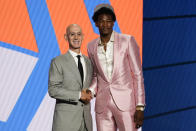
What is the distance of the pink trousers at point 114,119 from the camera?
2.10 m

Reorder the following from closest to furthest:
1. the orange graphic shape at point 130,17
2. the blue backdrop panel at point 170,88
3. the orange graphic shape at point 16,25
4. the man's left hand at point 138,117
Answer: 1. the man's left hand at point 138,117
2. the orange graphic shape at point 16,25
3. the orange graphic shape at point 130,17
4. the blue backdrop panel at point 170,88

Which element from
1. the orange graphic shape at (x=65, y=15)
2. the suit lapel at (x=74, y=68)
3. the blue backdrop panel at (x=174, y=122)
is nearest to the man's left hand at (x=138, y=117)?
the suit lapel at (x=74, y=68)

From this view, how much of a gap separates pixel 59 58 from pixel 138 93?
0.67 metres

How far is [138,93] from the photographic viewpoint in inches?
83.2

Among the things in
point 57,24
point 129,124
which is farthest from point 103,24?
point 57,24

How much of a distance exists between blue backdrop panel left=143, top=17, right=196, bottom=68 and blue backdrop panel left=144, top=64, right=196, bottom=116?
128 mm

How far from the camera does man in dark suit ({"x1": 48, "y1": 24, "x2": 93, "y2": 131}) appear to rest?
83.7 inches

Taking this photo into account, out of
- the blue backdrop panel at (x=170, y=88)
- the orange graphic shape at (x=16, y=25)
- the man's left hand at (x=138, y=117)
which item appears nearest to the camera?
the man's left hand at (x=138, y=117)

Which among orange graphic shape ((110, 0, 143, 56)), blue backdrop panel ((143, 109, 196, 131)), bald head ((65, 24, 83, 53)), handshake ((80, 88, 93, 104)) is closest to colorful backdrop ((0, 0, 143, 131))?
orange graphic shape ((110, 0, 143, 56))

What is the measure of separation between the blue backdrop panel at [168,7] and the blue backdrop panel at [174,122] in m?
1.33

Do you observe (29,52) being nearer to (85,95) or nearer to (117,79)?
(85,95)

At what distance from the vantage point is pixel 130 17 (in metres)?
3.35

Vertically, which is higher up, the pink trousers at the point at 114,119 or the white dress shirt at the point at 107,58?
the white dress shirt at the point at 107,58

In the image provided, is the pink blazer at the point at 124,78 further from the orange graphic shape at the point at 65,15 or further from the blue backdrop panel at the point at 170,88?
the blue backdrop panel at the point at 170,88
